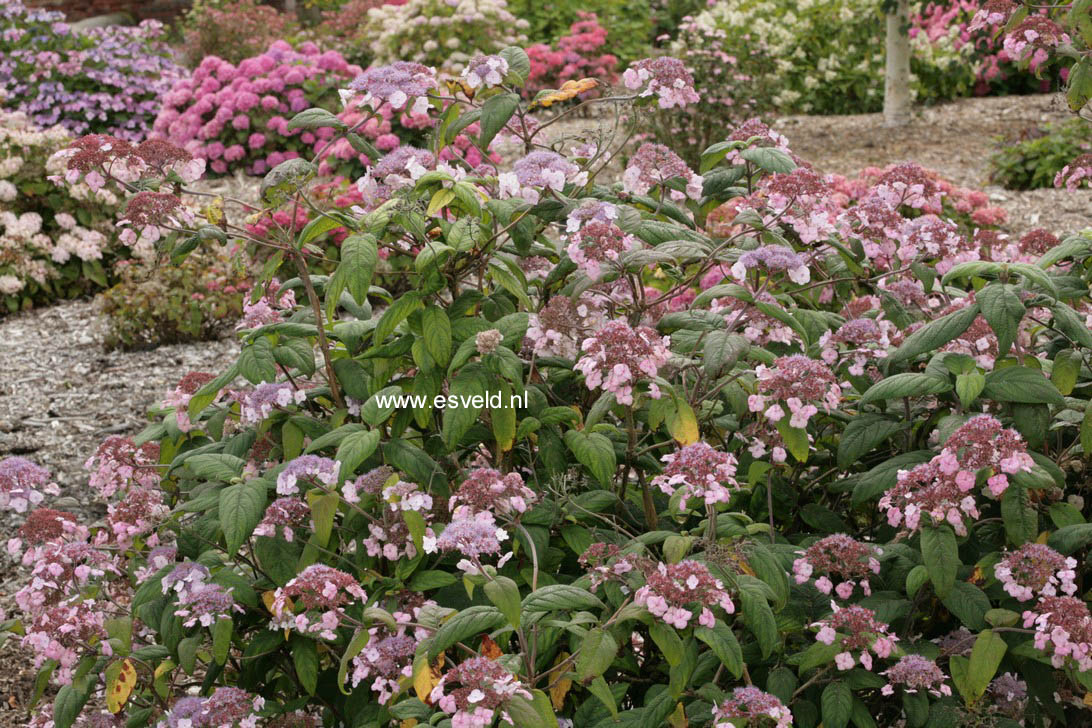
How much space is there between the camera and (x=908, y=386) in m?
2.09

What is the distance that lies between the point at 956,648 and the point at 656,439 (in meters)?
0.81

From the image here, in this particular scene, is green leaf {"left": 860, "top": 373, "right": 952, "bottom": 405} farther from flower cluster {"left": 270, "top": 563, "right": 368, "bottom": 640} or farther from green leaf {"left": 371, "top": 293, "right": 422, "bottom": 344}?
flower cluster {"left": 270, "top": 563, "right": 368, "bottom": 640}

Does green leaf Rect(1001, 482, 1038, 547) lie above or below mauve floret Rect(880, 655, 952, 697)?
above

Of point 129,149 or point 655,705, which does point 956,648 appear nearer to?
point 655,705

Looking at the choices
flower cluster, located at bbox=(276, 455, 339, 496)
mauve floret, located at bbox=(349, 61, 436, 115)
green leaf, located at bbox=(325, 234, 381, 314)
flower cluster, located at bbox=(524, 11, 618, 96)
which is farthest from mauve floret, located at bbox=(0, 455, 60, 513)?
flower cluster, located at bbox=(524, 11, 618, 96)

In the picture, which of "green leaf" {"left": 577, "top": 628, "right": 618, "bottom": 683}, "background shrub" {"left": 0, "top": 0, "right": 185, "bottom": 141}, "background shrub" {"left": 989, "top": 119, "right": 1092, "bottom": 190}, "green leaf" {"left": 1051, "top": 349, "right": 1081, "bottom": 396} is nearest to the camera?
"green leaf" {"left": 577, "top": 628, "right": 618, "bottom": 683}

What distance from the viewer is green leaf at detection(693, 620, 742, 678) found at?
5.84ft

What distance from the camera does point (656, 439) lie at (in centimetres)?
262

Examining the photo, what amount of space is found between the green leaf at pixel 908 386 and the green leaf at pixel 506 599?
81cm

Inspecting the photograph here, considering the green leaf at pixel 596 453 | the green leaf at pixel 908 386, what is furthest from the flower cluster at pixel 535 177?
the green leaf at pixel 908 386

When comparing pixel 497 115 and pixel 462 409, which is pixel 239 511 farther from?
pixel 497 115

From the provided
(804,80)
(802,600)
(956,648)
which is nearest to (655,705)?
(802,600)

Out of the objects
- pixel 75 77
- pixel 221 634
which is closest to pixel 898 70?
pixel 75 77

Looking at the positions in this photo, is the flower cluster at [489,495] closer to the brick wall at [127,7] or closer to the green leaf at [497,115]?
the green leaf at [497,115]
